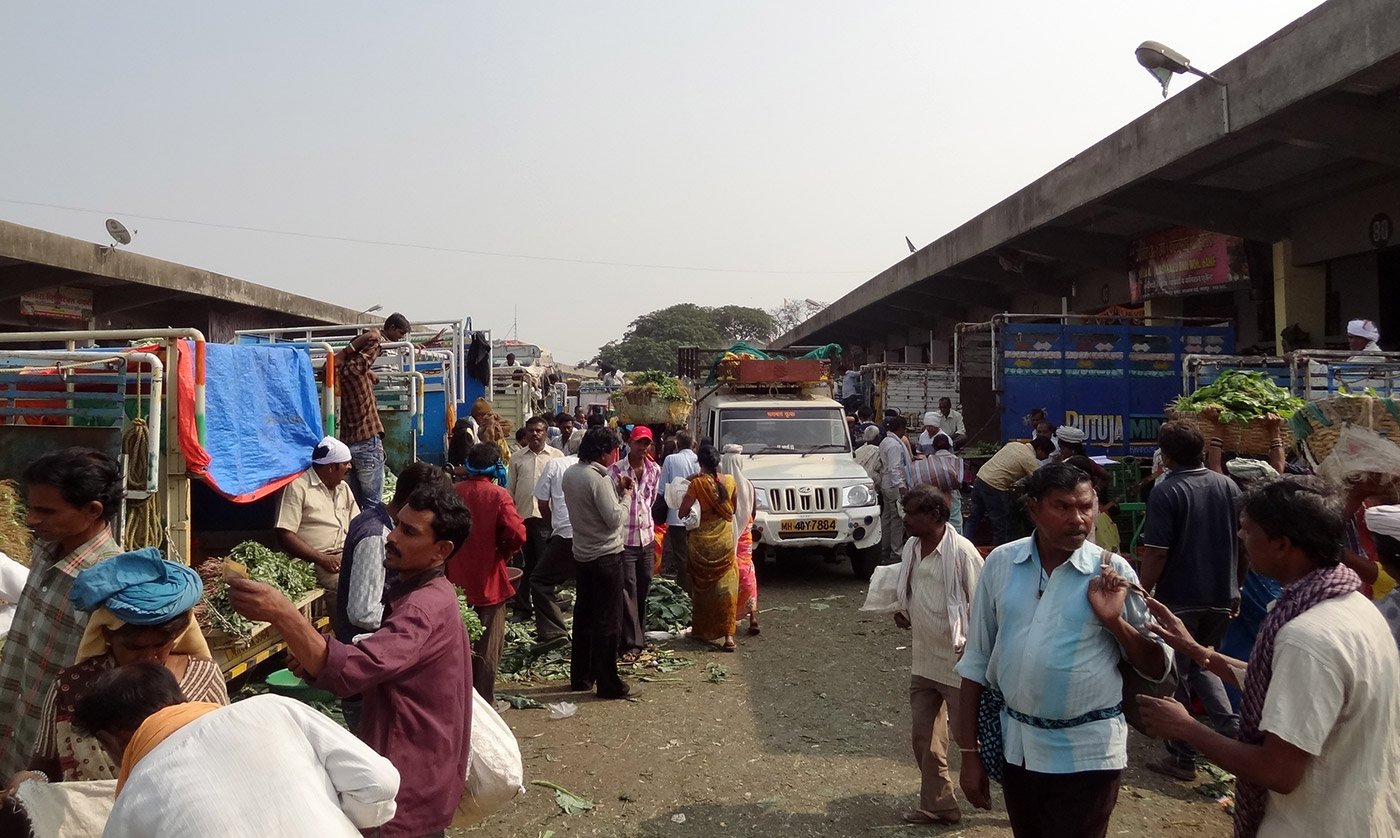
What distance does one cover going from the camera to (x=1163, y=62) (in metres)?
10.4

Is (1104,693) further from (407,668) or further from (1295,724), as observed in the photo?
(407,668)

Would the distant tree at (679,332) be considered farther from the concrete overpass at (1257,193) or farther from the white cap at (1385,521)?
the white cap at (1385,521)

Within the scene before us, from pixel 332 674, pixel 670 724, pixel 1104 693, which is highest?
pixel 332 674

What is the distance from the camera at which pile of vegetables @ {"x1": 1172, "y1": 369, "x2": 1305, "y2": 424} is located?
23.0 feet

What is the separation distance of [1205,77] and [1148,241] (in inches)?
266

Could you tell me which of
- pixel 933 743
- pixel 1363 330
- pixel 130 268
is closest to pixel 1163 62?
pixel 1363 330

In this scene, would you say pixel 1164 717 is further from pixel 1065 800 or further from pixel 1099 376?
pixel 1099 376

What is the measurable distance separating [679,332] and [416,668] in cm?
6567

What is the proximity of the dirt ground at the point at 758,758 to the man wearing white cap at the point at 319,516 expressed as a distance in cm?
163

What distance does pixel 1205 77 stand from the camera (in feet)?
34.1

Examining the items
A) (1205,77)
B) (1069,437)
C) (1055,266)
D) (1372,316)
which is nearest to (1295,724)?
(1069,437)

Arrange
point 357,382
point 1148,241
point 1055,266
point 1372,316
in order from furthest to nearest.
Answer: point 1055,266
point 1148,241
point 1372,316
point 357,382

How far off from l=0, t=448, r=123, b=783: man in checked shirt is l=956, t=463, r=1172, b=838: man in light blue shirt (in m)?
2.87

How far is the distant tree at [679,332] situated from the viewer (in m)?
62.2
